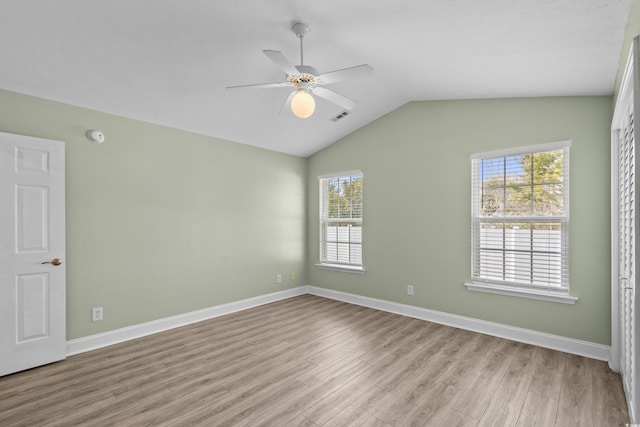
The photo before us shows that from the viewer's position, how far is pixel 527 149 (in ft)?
11.1

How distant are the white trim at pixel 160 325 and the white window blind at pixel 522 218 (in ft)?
10.0

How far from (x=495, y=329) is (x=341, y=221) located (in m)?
2.61

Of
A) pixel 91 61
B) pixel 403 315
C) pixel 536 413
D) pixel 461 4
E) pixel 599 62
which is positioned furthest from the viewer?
pixel 403 315

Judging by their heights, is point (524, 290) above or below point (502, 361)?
above

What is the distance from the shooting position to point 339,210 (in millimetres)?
5246

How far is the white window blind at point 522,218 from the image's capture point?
3244 mm

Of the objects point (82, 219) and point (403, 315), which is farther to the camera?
point (403, 315)

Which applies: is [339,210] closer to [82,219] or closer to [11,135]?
[82,219]

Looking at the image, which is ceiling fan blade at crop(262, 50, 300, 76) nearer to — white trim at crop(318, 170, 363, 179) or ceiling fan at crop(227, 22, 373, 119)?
ceiling fan at crop(227, 22, 373, 119)

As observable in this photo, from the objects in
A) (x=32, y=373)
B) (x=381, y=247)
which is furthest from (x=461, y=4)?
(x=32, y=373)

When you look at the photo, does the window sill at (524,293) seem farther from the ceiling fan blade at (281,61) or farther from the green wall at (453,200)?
the ceiling fan blade at (281,61)

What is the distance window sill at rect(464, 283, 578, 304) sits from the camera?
A: 317 centimetres

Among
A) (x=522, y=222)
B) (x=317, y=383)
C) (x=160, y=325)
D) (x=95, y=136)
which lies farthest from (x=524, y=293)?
(x=95, y=136)

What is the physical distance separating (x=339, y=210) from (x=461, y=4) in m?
3.55
